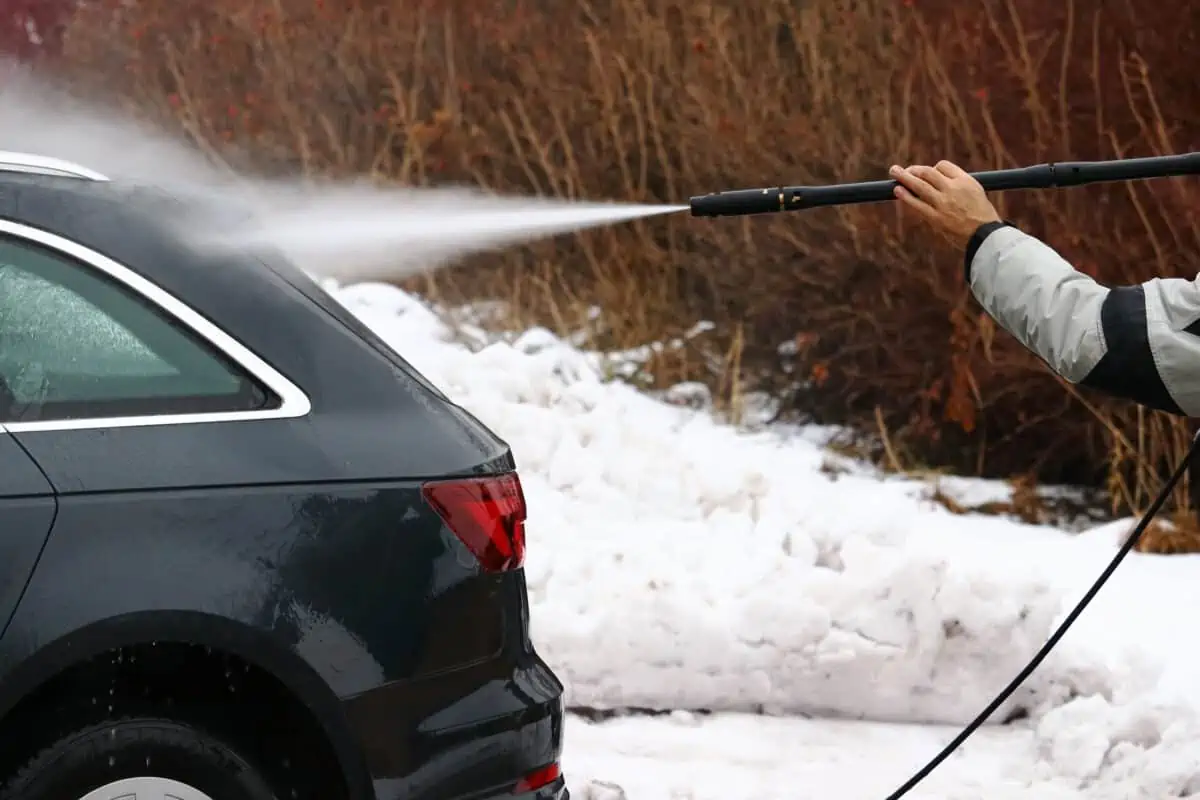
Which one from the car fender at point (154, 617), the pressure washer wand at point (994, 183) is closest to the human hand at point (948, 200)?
the pressure washer wand at point (994, 183)

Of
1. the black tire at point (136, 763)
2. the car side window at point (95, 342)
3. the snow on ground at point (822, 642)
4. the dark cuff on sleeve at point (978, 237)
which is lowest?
the snow on ground at point (822, 642)

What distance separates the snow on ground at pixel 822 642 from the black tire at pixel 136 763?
188 cm

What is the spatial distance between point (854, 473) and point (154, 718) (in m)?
6.18

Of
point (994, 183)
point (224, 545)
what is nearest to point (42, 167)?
point (224, 545)

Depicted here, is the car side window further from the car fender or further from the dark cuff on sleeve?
the dark cuff on sleeve

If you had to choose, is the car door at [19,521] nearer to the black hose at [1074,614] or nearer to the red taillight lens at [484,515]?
the red taillight lens at [484,515]

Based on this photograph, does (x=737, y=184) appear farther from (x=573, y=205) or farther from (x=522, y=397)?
(x=522, y=397)

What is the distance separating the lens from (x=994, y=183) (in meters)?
3.42

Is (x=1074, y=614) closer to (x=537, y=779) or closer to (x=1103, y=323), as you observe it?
(x=1103, y=323)

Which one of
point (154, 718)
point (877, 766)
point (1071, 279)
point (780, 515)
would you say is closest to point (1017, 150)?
point (780, 515)

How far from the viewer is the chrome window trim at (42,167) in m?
3.26

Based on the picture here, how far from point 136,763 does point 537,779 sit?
0.80 meters

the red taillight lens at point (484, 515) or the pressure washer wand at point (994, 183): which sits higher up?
the pressure washer wand at point (994, 183)

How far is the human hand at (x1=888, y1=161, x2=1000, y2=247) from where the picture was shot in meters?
3.06
